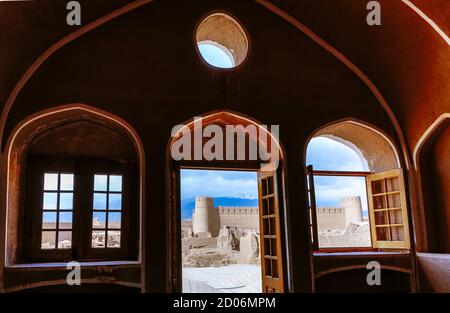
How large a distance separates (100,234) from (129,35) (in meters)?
2.72

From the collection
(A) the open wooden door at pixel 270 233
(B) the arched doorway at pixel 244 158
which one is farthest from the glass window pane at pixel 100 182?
(A) the open wooden door at pixel 270 233

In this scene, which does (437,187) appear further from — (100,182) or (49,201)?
(49,201)

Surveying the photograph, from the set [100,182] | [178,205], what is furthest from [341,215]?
[100,182]

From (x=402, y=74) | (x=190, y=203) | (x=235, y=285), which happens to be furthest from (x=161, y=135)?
(x=190, y=203)

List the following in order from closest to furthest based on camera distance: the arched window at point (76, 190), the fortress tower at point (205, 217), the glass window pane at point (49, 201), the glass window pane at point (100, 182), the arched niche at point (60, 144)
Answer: the arched niche at point (60, 144) < the arched window at point (76, 190) < the glass window pane at point (49, 201) < the glass window pane at point (100, 182) < the fortress tower at point (205, 217)

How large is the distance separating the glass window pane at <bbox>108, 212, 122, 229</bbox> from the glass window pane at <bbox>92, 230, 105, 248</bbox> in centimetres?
15

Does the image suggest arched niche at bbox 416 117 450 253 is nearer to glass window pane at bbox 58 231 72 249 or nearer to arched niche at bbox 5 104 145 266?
arched niche at bbox 5 104 145 266

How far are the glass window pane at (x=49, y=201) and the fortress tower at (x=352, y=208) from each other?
13417mm

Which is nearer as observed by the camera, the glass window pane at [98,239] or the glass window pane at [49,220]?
the glass window pane at [49,220]

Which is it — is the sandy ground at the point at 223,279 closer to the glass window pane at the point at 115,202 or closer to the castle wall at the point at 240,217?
the castle wall at the point at 240,217

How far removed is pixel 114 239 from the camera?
242 inches

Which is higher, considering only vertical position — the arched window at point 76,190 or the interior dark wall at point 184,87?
the interior dark wall at point 184,87

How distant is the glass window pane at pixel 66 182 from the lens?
→ 19.9ft

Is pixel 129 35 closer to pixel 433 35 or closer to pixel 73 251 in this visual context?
pixel 73 251
